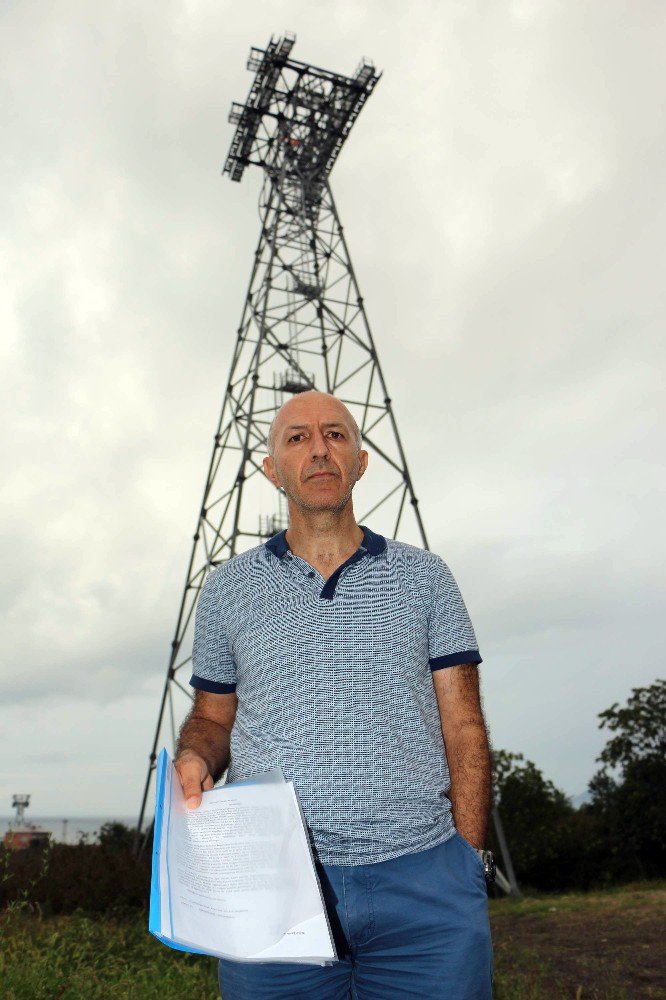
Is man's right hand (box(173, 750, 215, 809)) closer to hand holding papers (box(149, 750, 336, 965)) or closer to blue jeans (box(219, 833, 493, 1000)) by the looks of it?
hand holding papers (box(149, 750, 336, 965))

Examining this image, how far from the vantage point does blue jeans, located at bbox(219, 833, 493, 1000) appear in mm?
2072

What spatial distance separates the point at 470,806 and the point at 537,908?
11.6 m

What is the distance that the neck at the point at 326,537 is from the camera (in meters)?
2.61

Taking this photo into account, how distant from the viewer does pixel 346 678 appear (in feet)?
7.42

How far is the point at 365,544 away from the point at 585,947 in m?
8.20

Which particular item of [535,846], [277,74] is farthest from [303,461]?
[535,846]

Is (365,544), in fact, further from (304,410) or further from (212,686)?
(212,686)

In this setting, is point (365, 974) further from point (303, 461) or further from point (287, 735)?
point (303, 461)

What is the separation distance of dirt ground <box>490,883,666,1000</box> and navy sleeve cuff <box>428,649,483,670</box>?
4.63 meters

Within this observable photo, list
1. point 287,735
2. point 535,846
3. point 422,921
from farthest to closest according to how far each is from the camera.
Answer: point 535,846, point 287,735, point 422,921

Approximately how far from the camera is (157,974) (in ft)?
19.4

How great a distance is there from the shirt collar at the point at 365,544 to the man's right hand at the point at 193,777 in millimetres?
690

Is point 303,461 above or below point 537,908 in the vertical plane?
above

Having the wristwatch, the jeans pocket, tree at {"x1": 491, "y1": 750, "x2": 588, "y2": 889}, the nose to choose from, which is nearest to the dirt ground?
the wristwatch
